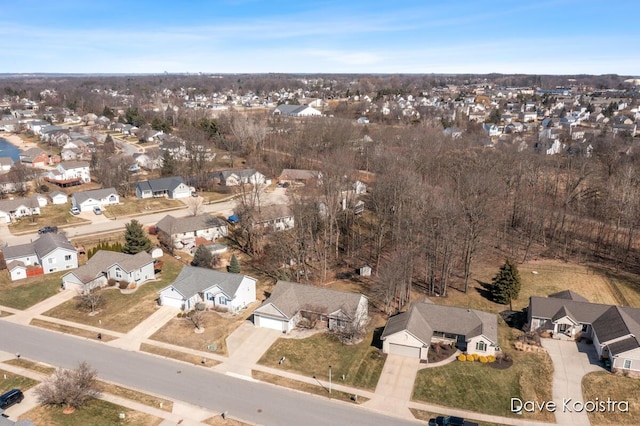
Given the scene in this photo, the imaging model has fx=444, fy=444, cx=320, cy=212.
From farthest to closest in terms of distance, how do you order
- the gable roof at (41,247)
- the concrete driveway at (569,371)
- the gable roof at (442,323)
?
the gable roof at (41,247)
the gable roof at (442,323)
the concrete driveway at (569,371)

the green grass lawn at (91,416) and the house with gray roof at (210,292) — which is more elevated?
the house with gray roof at (210,292)

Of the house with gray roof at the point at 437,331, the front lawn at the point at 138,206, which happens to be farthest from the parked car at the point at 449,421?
the front lawn at the point at 138,206

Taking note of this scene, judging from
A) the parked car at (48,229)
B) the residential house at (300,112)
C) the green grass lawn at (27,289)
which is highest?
the residential house at (300,112)

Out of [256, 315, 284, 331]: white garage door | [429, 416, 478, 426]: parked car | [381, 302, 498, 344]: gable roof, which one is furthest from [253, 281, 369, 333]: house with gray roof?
[429, 416, 478, 426]: parked car

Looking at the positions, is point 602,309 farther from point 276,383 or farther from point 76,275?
point 76,275

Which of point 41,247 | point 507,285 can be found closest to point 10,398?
point 41,247

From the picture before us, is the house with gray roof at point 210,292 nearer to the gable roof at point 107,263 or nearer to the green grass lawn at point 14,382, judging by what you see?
the gable roof at point 107,263
